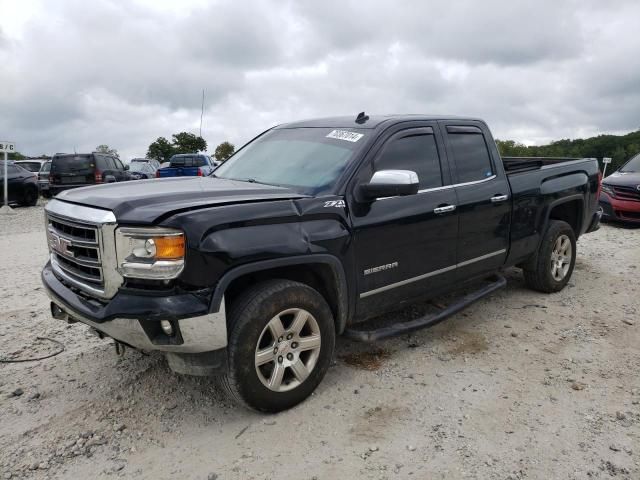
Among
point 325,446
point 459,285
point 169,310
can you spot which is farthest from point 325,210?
point 459,285

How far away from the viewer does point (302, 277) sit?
332 cm

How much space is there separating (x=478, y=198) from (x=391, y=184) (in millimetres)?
1356

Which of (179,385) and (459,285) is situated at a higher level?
(459,285)

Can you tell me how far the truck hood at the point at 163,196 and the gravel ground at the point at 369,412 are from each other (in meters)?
1.29

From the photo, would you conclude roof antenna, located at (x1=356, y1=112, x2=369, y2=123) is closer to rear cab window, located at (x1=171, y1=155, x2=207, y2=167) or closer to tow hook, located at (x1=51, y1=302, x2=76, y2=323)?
tow hook, located at (x1=51, y1=302, x2=76, y2=323)

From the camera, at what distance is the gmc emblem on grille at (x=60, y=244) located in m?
3.08

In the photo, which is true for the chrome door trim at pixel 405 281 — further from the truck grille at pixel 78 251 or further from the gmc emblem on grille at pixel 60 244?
the gmc emblem on grille at pixel 60 244

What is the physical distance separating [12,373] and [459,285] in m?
3.50

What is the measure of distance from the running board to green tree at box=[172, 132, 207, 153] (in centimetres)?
5474

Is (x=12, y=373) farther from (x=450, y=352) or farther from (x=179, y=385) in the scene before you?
(x=450, y=352)

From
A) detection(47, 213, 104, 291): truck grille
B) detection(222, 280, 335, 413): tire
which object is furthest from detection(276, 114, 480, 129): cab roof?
detection(47, 213, 104, 291): truck grille

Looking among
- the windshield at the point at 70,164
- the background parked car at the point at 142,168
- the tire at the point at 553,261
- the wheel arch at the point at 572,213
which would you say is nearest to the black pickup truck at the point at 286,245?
the tire at the point at 553,261

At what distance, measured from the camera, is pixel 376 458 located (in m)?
2.72

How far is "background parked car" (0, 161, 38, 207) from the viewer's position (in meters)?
15.5
